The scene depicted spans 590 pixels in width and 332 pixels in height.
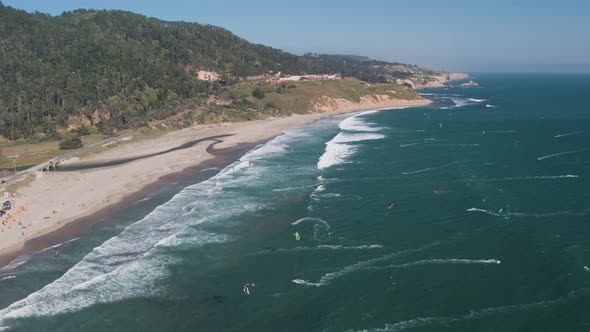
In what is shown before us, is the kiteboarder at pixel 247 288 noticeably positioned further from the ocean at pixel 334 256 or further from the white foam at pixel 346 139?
the white foam at pixel 346 139

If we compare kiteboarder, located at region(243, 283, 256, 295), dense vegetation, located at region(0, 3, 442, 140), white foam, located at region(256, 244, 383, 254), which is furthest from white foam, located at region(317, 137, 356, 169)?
dense vegetation, located at region(0, 3, 442, 140)

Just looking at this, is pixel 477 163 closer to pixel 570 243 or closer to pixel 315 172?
pixel 315 172

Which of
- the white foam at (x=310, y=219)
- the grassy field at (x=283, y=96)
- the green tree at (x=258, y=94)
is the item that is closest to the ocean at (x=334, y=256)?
the white foam at (x=310, y=219)

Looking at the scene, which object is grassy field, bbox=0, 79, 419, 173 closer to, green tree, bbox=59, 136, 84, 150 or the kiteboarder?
green tree, bbox=59, 136, 84, 150

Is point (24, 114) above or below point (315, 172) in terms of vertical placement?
above

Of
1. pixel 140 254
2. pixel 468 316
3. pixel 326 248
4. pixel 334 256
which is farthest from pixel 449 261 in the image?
pixel 140 254

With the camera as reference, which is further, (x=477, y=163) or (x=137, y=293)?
(x=477, y=163)

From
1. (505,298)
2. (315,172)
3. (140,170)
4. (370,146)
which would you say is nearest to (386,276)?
(505,298)
